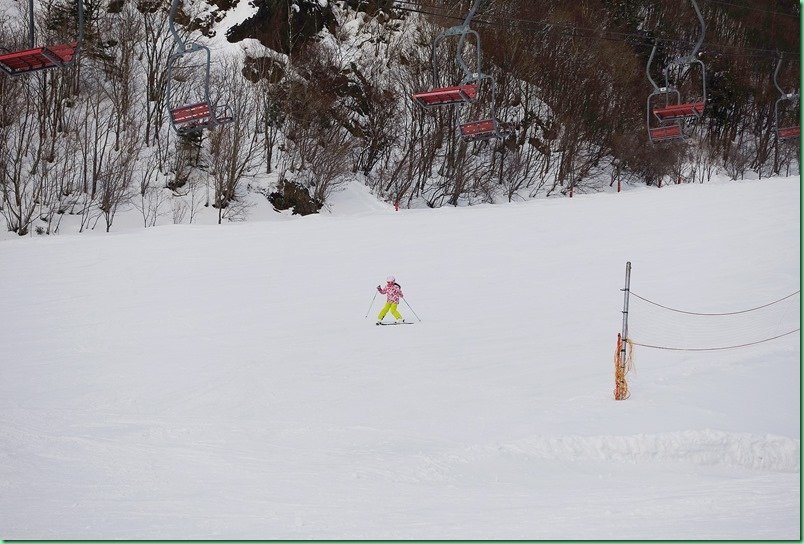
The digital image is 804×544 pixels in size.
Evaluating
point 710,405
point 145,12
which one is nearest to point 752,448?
point 710,405

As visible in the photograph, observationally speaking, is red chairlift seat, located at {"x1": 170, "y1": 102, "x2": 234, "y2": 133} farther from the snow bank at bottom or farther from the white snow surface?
the snow bank at bottom

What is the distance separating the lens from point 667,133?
22.8m

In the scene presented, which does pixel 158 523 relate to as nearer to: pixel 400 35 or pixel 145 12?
pixel 145 12

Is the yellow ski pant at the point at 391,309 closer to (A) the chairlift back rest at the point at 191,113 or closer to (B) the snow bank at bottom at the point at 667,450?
(A) the chairlift back rest at the point at 191,113

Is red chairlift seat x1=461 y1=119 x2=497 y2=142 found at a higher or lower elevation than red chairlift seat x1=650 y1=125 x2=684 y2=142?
higher

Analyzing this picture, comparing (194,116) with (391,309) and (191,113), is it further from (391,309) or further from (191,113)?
(391,309)

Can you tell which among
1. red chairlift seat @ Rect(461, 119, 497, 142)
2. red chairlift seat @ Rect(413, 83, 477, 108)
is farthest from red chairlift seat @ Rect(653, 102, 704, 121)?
red chairlift seat @ Rect(413, 83, 477, 108)

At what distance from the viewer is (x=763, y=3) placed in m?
63.6

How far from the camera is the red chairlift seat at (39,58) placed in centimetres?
1468

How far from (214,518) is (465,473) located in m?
3.11

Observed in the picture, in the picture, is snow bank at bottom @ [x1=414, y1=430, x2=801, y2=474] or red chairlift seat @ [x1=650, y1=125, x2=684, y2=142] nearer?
snow bank at bottom @ [x1=414, y1=430, x2=801, y2=474]

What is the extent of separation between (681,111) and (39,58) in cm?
1566

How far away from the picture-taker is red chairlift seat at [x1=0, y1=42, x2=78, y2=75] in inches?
578

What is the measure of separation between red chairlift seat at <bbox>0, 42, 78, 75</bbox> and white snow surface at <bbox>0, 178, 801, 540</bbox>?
5.09 meters
